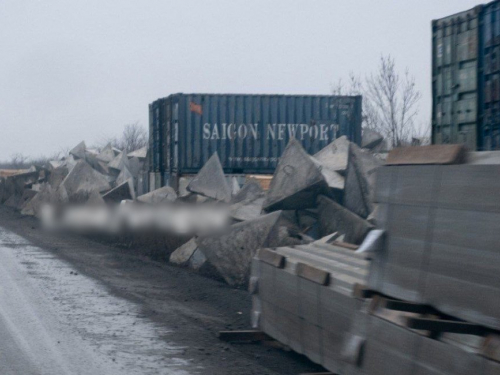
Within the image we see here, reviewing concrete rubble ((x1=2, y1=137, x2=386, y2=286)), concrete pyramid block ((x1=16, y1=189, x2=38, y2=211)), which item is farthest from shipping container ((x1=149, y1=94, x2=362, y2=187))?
concrete pyramid block ((x1=16, y1=189, x2=38, y2=211))

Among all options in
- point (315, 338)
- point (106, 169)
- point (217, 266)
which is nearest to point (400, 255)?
point (315, 338)

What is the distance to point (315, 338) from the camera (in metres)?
6.10

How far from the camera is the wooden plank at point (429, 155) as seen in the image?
14.4ft

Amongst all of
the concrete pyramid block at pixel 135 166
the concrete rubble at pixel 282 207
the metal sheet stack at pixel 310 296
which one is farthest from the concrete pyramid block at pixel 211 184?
the concrete pyramid block at pixel 135 166

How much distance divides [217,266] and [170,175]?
24.4 feet

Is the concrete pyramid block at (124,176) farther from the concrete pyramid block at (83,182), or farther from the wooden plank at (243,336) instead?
the wooden plank at (243,336)

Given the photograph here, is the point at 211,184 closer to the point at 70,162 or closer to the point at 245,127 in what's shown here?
the point at 245,127

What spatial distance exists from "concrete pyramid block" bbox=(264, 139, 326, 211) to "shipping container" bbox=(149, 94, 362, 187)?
5478 millimetres

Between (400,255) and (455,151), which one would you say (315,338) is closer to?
(400,255)

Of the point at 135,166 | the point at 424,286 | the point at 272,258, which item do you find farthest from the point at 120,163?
the point at 424,286

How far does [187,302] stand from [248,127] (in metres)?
8.77

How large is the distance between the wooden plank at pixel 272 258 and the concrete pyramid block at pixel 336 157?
625 centimetres

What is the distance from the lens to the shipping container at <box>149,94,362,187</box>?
698 inches

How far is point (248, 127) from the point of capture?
17797mm
